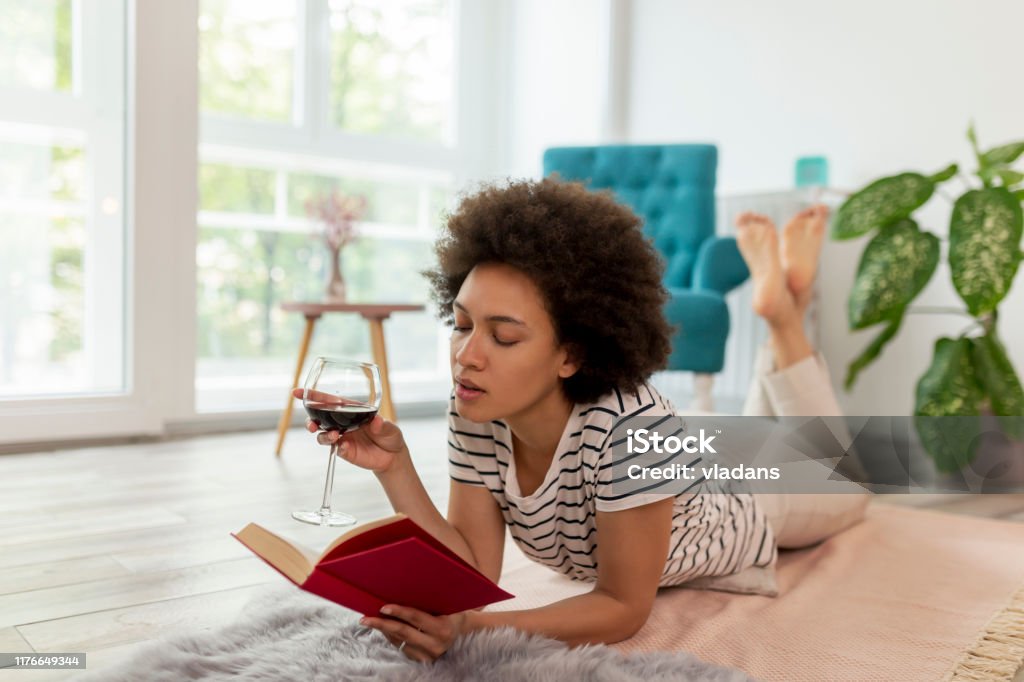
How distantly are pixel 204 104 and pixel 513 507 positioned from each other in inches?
123

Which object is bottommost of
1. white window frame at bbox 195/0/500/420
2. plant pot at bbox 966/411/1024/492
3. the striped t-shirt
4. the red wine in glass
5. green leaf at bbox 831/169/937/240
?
plant pot at bbox 966/411/1024/492

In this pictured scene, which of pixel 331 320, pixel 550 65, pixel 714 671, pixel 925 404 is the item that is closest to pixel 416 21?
pixel 550 65

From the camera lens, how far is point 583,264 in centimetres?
121

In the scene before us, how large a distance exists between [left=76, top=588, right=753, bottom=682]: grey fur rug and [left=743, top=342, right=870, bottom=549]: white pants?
73 cm

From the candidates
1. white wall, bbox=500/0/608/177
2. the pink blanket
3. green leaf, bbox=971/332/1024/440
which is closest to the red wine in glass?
the pink blanket

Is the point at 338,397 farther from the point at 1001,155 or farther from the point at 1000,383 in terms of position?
the point at 1001,155

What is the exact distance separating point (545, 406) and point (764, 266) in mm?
1434

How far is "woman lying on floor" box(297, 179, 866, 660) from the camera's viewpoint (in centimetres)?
119

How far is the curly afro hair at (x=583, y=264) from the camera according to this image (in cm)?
120

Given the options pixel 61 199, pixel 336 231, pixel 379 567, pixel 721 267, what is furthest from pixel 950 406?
pixel 61 199

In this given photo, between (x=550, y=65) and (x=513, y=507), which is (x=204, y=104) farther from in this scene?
(x=513, y=507)

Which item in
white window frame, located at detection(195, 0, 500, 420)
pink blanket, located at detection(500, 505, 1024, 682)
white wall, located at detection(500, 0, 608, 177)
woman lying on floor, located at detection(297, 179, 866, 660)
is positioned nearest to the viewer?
woman lying on floor, located at detection(297, 179, 866, 660)

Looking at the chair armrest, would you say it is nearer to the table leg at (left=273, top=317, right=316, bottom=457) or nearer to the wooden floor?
the wooden floor

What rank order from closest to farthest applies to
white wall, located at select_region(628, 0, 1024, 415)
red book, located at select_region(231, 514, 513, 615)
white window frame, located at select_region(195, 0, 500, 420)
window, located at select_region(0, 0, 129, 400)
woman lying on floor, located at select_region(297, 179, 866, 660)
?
red book, located at select_region(231, 514, 513, 615)
woman lying on floor, located at select_region(297, 179, 866, 660)
window, located at select_region(0, 0, 129, 400)
white wall, located at select_region(628, 0, 1024, 415)
white window frame, located at select_region(195, 0, 500, 420)
